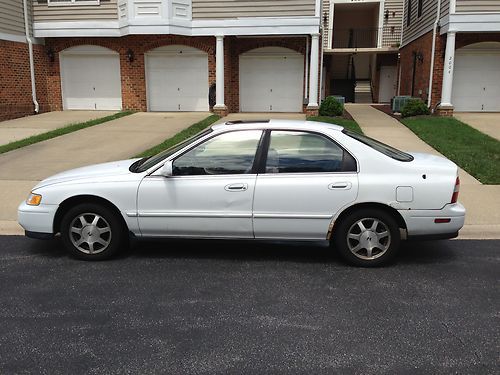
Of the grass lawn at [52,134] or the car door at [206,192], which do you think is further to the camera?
the grass lawn at [52,134]

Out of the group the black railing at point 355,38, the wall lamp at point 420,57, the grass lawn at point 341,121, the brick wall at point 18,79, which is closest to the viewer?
the grass lawn at point 341,121

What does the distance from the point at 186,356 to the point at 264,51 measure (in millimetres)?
17434

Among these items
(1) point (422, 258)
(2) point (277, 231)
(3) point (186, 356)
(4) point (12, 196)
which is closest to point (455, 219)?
(1) point (422, 258)

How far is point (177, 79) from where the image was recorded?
19.8m

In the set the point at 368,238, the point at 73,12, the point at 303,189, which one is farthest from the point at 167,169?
the point at 73,12

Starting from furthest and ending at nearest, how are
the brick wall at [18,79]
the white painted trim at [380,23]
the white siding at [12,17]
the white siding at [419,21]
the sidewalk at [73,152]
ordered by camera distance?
the white painted trim at [380,23] < the white siding at [419,21] < the brick wall at [18,79] < the white siding at [12,17] < the sidewalk at [73,152]

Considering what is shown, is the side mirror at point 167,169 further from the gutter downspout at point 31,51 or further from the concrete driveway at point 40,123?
the gutter downspout at point 31,51

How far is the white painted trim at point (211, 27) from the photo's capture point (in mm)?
17703

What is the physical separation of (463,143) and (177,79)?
11531mm

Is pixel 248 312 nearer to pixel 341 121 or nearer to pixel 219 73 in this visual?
pixel 341 121

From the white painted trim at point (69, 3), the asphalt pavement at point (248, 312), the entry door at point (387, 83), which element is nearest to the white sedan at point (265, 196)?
the asphalt pavement at point (248, 312)

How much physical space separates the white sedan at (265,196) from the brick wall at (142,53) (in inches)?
559

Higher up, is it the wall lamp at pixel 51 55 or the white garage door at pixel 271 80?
the wall lamp at pixel 51 55

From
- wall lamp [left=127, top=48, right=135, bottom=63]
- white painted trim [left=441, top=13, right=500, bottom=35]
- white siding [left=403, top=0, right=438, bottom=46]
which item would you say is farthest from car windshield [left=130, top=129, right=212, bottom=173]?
white siding [left=403, top=0, right=438, bottom=46]
